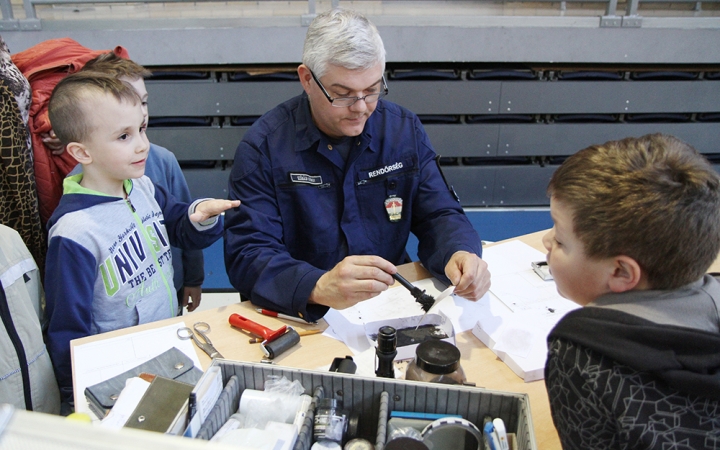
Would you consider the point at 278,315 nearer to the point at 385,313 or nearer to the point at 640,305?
the point at 385,313

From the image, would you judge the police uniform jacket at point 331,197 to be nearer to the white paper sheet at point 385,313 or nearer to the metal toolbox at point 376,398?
the white paper sheet at point 385,313

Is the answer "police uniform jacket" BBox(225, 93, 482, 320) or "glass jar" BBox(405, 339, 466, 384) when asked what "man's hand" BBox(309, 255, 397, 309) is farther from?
"glass jar" BBox(405, 339, 466, 384)

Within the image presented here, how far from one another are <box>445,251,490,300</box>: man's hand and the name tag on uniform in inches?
18.2

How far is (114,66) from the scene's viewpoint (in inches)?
64.2

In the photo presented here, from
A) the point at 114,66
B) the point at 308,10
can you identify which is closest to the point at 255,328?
the point at 114,66

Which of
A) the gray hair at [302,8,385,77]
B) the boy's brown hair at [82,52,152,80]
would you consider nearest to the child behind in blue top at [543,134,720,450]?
the gray hair at [302,8,385,77]

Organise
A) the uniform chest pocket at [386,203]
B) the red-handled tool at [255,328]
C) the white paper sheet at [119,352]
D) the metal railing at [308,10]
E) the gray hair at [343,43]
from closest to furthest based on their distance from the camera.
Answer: the white paper sheet at [119,352] → the red-handled tool at [255,328] → the gray hair at [343,43] → the uniform chest pocket at [386,203] → the metal railing at [308,10]

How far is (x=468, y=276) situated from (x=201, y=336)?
2.16 ft

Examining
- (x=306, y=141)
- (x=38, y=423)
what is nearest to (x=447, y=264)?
(x=306, y=141)

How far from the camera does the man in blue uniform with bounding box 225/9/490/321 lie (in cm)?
127

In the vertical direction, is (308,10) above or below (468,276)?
above

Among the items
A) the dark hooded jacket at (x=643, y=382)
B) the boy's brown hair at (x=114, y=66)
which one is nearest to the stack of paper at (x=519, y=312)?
the dark hooded jacket at (x=643, y=382)

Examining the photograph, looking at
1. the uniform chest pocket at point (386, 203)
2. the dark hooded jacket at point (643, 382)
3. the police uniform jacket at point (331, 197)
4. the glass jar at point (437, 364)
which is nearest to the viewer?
the dark hooded jacket at point (643, 382)

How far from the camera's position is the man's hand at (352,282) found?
46.4 inches
